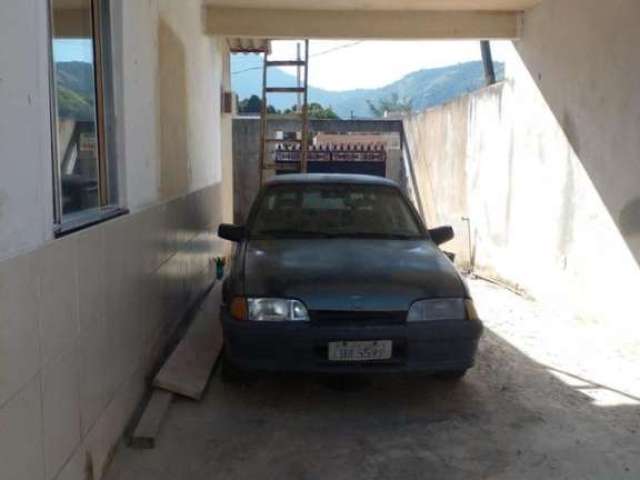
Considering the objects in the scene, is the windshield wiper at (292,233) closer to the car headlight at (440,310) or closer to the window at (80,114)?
the car headlight at (440,310)

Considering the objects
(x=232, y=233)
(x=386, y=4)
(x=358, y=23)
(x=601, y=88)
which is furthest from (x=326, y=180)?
(x=358, y=23)

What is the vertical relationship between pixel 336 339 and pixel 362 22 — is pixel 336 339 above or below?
below

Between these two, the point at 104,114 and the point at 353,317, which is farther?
the point at 353,317

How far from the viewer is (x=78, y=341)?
9.24 ft

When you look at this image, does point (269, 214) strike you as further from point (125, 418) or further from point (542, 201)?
point (542, 201)

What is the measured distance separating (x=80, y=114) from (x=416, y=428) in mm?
2574

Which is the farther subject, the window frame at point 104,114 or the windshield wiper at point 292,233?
the windshield wiper at point 292,233

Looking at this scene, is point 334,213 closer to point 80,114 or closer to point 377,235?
point 377,235

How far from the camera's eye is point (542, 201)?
7270mm

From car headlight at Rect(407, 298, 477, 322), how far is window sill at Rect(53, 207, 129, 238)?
5.93ft

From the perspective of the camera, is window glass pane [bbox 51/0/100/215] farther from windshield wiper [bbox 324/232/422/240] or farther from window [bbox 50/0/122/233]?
windshield wiper [bbox 324/232/422/240]

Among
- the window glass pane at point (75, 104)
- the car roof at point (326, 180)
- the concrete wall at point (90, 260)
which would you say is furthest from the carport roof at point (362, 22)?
the window glass pane at point (75, 104)

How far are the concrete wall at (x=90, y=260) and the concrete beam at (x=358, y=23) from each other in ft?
4.94

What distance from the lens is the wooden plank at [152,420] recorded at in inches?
143
